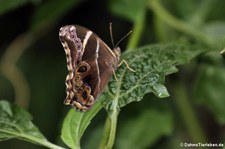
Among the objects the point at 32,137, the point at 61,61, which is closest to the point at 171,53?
the point at 32,137

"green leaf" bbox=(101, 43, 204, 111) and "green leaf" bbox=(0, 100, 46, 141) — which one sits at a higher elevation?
"green leaf" bbox=(101, 43, 204, 111)

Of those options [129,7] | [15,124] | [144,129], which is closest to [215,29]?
[129,7]

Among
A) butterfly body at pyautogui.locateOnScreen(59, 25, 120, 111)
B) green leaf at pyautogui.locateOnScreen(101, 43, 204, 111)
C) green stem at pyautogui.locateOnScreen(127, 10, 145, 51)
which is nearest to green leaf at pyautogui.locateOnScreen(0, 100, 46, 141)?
butterfly body at pyautogui.locateOnScreen(59, 25, 120, 111)

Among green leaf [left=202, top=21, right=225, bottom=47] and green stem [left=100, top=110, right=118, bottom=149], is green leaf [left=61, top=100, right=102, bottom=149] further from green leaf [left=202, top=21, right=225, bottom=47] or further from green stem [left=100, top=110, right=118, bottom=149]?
green leaf [left=202, top=21, right=225, bottom=47]

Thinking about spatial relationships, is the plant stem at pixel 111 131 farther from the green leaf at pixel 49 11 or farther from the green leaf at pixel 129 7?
the green leaf at pixel 49 11

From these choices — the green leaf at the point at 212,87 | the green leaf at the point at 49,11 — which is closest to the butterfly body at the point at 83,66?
the green leaf at the point at 212,87

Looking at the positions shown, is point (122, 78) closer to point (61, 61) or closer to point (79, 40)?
point (79, 40)

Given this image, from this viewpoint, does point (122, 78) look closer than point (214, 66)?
Yes
